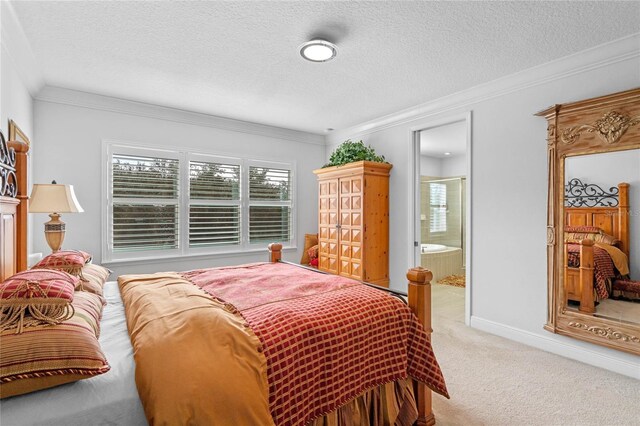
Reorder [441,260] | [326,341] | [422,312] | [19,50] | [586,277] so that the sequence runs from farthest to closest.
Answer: [441,260], [586,277], [19,50], [422,312], [326,341]

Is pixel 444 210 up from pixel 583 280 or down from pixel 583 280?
up

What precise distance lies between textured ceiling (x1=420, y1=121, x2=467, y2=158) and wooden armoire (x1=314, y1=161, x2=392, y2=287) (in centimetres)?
121

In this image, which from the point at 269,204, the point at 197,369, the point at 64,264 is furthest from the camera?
the point at 269,204

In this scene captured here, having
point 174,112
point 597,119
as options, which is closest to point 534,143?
point 597,119

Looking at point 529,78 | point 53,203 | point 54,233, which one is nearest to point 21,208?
point 53,203

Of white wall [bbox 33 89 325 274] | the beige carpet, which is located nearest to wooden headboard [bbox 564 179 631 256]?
the beige carpet

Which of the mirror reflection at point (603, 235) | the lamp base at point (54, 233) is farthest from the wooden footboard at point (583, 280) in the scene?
the lamp base at point (54, 233)

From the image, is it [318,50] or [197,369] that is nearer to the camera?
[197,369]

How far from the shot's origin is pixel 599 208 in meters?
2.68

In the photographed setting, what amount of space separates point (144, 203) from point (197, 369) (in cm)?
350

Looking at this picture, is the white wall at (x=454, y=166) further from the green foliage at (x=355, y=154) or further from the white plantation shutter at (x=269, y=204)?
the white plantation shutter at (x=269, y=204)

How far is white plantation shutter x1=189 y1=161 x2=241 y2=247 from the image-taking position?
14.6 feet

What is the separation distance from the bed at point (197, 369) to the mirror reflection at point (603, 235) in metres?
1.84

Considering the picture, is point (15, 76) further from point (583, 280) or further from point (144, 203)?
point (583, 280)
